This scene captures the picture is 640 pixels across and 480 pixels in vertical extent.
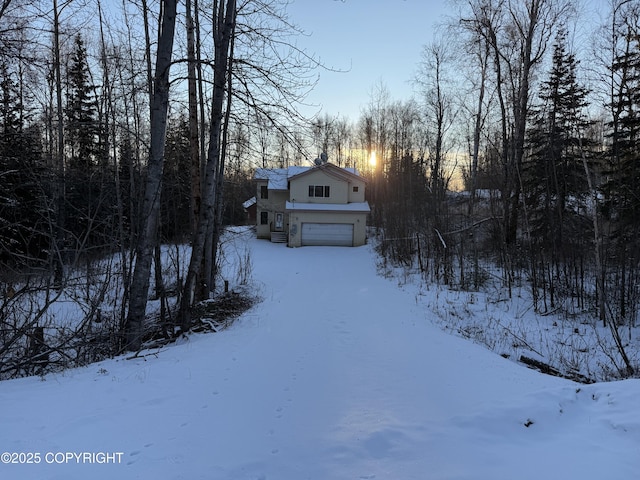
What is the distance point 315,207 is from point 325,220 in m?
1.22

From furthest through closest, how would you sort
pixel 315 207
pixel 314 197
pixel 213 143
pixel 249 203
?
pixel 249 203
pixel 314 197
pixel 315 207
pixel 213 143

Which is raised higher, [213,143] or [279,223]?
[213,143]

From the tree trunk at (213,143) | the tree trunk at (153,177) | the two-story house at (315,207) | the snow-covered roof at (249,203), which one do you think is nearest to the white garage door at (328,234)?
the two-story house at (315,207)

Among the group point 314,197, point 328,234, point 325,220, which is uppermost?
point 314,197

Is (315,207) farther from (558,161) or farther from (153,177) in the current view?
(153,177)

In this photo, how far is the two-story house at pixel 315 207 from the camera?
2558 centimetres

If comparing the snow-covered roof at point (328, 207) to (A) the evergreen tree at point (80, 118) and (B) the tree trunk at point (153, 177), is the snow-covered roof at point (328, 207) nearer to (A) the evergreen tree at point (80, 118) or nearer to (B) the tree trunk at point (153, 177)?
(A) the evergreen tree at point (80, 118)

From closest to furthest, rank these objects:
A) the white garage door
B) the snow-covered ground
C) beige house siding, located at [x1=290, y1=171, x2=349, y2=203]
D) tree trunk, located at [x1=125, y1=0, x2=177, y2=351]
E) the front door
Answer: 1. the snow-covered ground
2. tree trunk, located at [x1=125, y1=0, x2=177, y2=351]
3. the white garage door
4. beige house siding, located at [x1=290, y1=171, x2=349, y2=203]
5. the front door

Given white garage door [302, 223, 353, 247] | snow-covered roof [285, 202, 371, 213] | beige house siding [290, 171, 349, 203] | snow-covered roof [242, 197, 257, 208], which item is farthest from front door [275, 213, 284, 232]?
snow-covered roof [242, 197, 257, 208]

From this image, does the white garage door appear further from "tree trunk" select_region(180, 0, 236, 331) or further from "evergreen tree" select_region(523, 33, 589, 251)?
"tree trunk" select_region(180, 0, 236, 331)

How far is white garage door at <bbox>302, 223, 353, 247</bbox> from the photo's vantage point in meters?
25.9

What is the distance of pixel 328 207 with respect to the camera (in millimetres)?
25844

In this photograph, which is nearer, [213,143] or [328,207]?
[213,143]

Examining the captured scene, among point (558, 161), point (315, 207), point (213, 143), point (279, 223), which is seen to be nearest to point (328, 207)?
point (315, 207)
